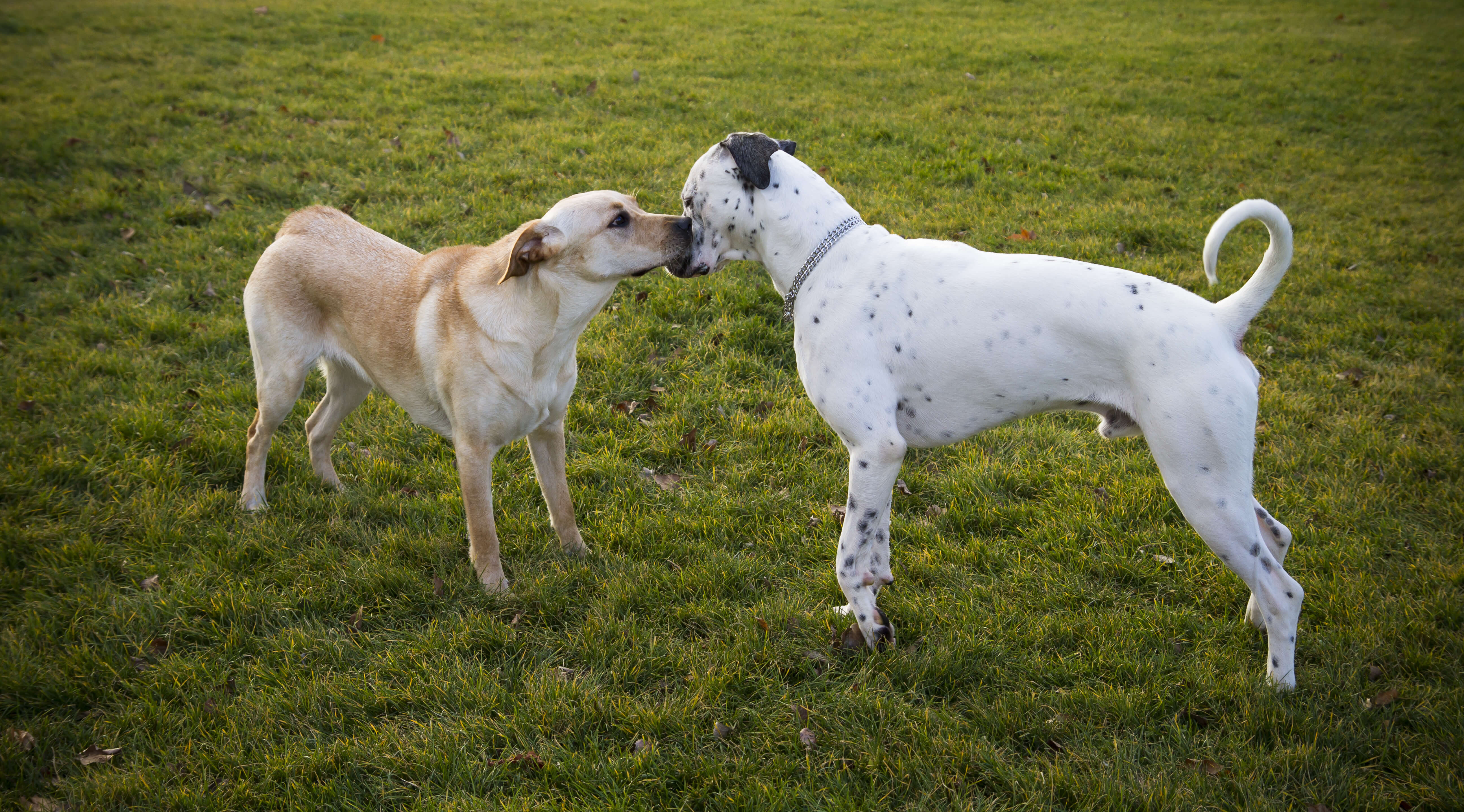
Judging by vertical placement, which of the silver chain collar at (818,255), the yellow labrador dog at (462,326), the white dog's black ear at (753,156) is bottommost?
the yellow labrador dog at (462,326)

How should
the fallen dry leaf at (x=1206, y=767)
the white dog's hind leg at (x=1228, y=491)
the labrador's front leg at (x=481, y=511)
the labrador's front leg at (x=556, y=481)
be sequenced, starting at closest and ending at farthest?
the white dog's hind leg at (x=1228, y=491) → the fallen dry leaf at (x=1206, y=767) → the labrador's front leg at (x=481, y=511) → the labrador's front leg at (x=556, y=481)

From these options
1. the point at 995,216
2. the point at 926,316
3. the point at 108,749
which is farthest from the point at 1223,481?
the point at 995,216

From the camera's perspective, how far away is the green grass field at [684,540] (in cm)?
329

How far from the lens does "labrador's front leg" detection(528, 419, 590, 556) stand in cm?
446

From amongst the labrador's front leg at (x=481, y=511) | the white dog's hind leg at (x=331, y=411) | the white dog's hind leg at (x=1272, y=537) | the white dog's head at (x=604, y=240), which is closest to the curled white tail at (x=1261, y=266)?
the white dog's hind leg at (x=1272, y=537)

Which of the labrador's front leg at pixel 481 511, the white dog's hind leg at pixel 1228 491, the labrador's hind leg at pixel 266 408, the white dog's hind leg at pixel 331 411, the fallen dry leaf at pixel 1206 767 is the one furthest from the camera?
the white dog's hind leg at pixel 331 411

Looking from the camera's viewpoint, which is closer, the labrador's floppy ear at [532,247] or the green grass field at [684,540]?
the green grass field at [684,540]

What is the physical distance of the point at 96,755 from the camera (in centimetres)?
332

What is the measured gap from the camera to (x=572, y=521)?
4.59 metres

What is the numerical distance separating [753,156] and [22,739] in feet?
12.8

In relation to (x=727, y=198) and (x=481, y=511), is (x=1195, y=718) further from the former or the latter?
(x=481, y=511)

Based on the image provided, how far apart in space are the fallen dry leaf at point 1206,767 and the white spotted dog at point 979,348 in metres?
0.59

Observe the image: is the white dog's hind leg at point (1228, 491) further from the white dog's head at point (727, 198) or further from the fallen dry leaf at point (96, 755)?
the fallen dry leaf at point (96, 755)

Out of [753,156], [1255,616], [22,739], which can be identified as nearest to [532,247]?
[753,156]
